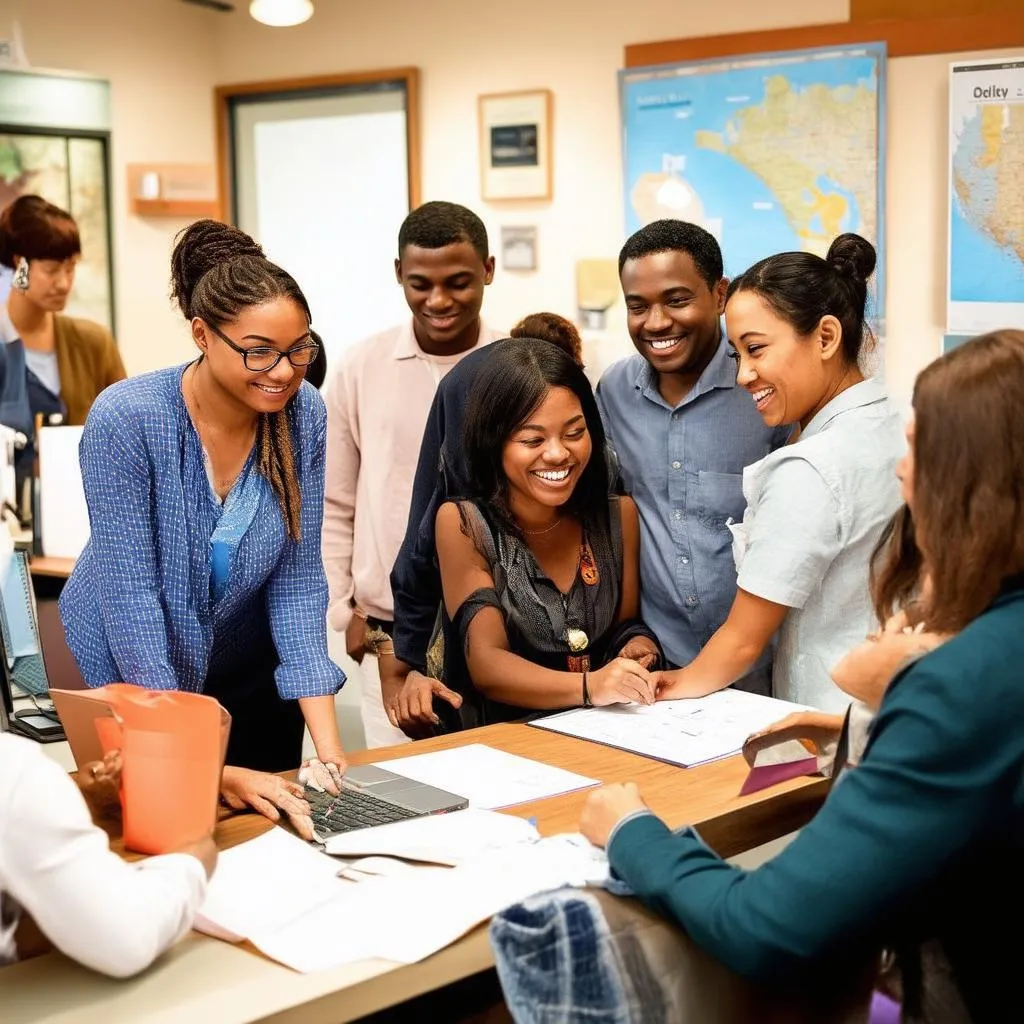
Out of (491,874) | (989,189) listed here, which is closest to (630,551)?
(491,874)

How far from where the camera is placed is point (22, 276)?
418 centimetres

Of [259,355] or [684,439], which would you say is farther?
[684,439]

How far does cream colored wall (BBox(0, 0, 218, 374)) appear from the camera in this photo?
5621mm

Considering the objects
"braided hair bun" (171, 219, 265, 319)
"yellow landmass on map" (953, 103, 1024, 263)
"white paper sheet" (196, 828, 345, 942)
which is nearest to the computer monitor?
"braided hair bun" (171, 219, 265, 319)

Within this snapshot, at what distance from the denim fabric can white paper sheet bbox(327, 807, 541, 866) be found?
14.1 inches

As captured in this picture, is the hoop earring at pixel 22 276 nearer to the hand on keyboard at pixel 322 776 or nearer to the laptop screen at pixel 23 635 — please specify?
the laptop screen at pixel 23 635

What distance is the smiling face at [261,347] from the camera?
6.27ft

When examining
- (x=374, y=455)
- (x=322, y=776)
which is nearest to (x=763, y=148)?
(x=374, y=455)

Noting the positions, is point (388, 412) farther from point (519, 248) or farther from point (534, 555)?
point (519, 248)

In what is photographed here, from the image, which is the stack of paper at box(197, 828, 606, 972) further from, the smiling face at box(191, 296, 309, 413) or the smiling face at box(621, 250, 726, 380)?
the smiling face at box(621, 250, 726, 380)

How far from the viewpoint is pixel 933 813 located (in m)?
1.09

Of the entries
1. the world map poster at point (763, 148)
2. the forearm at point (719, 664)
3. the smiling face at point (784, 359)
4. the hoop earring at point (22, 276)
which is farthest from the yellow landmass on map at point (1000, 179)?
the hoop earring at point (22, 276)

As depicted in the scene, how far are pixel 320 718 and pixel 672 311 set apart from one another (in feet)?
3.35

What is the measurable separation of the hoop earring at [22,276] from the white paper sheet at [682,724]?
9.10ft
